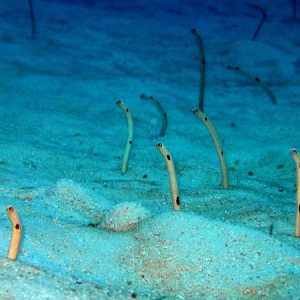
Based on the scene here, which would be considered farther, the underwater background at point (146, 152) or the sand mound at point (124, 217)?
the sand mound at point (124, 217)

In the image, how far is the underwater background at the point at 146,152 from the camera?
7.78 ft

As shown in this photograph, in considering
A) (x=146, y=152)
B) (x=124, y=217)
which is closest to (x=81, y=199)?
(x=124, y=217)

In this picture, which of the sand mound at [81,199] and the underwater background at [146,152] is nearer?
the underwater background at [146,152]

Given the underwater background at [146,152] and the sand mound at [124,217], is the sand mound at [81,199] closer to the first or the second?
the underwater background at [146,152]

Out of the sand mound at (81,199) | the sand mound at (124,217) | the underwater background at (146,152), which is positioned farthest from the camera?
the sand mound at (81,199)

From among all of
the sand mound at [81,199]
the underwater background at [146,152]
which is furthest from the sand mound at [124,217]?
the sand mound at [81,199]

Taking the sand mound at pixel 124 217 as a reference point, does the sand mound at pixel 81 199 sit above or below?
below

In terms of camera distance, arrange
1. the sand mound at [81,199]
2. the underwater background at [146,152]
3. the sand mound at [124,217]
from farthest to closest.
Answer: the sand mound at [81,199]
the sand mound at [124,217]
the underwater background at [146,152]

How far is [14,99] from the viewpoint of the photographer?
5.79 metres

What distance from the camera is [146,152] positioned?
4754 mm

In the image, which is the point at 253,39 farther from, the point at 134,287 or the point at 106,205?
the point at 134,287

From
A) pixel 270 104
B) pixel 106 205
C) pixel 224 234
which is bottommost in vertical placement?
pixel 270 104

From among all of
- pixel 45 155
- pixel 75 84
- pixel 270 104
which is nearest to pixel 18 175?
pixel 45 155

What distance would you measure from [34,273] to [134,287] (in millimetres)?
441
